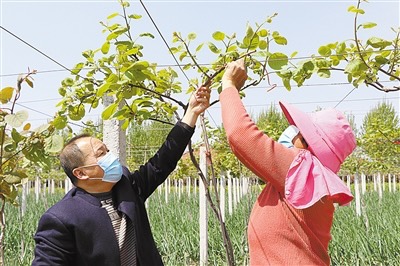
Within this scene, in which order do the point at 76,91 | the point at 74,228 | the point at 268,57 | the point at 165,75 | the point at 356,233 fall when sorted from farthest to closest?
the point at 356,233, the point at 76,91, the point at 165,75, the point at 268,57, the point at 74,228

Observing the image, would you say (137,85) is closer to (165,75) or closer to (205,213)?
(165,75)

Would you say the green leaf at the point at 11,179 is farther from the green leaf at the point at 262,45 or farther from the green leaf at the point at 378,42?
the green leaf at the point at 378,42

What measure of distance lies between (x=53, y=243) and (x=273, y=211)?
67cm

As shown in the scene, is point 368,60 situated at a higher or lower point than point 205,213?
higher

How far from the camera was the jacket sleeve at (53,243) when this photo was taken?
1416 millimetres

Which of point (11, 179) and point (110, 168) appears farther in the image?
point (11, 179)

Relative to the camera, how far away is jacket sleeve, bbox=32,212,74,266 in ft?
4.65

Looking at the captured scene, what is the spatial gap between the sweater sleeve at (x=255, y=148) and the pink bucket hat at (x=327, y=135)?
7 cm

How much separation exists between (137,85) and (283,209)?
0.75m

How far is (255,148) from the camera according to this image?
1.23 m

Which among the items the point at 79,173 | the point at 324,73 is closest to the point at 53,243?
the point at 79,173

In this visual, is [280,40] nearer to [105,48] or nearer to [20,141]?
[105,48]

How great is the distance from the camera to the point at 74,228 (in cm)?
146

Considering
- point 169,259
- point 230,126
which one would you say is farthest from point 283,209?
point 169,259
